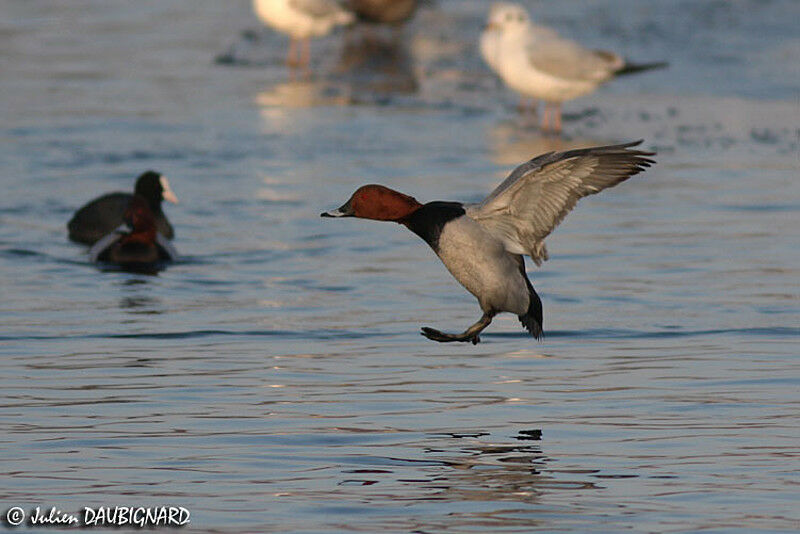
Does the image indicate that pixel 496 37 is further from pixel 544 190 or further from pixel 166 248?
pixel 544 190

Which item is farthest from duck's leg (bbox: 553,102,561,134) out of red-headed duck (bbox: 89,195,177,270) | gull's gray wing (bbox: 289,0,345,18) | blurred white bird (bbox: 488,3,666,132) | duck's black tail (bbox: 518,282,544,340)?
duck's black tail (bbox: 518,282,544,340)

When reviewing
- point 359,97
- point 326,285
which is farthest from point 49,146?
point 326,285

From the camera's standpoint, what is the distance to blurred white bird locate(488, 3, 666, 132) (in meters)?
17.3

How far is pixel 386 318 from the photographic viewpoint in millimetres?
9922

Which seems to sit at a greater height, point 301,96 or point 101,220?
point 301,96

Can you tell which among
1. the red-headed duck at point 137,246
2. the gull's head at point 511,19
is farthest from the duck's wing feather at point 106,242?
the gull's head at point 511,19

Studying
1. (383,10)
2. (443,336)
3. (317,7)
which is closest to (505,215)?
(443,336)

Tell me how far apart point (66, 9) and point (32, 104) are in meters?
8.10

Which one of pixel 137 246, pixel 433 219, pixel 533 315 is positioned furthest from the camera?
pixel 137 246

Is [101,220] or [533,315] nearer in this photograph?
[533,315]

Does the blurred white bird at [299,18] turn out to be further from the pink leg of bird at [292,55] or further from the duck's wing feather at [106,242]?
the duck's wing feather at [106,242]

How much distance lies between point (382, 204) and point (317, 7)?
49.4 feet

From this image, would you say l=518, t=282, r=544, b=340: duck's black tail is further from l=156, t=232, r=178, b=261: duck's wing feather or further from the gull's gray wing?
the gull's gray wing

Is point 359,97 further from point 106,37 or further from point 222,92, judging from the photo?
point 106,37
